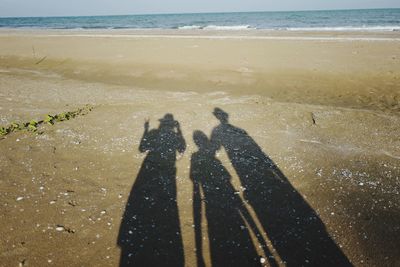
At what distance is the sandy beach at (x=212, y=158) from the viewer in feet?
15.3

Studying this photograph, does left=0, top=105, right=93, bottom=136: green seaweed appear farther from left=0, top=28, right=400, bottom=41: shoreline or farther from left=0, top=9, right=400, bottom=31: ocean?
left=0, top=9, right=400, bottom=31: ocean

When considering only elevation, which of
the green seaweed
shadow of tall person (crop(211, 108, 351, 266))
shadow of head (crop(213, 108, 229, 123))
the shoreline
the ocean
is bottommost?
shadow of tall person (crop(211, 108, 351, 266))

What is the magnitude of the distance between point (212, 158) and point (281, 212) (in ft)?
7.64

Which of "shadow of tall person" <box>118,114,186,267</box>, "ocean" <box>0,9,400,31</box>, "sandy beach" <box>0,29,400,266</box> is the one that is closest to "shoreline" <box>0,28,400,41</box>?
"ocean" <box>0,9,400,31</box>

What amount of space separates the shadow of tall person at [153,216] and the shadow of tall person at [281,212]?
142cm

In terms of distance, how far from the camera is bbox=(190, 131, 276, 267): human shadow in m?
4.40

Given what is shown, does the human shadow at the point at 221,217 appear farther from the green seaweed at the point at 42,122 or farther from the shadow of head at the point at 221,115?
the green seaweed at the point at 42,122

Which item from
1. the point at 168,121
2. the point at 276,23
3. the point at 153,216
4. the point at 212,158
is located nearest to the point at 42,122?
the point at 168,121

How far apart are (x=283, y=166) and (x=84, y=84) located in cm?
1108

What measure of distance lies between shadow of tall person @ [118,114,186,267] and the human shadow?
1.30 feet

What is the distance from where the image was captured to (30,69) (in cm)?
1852

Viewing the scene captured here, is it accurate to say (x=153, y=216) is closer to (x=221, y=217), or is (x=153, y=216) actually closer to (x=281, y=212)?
(x=221, y=217)

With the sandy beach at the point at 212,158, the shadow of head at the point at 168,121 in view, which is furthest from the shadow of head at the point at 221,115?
the shadow of head at the point at 168,121

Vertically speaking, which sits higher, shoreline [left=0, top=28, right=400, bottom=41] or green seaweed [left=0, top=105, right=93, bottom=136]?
shoreline [left=0, top=28, right=400, bottom=41]
